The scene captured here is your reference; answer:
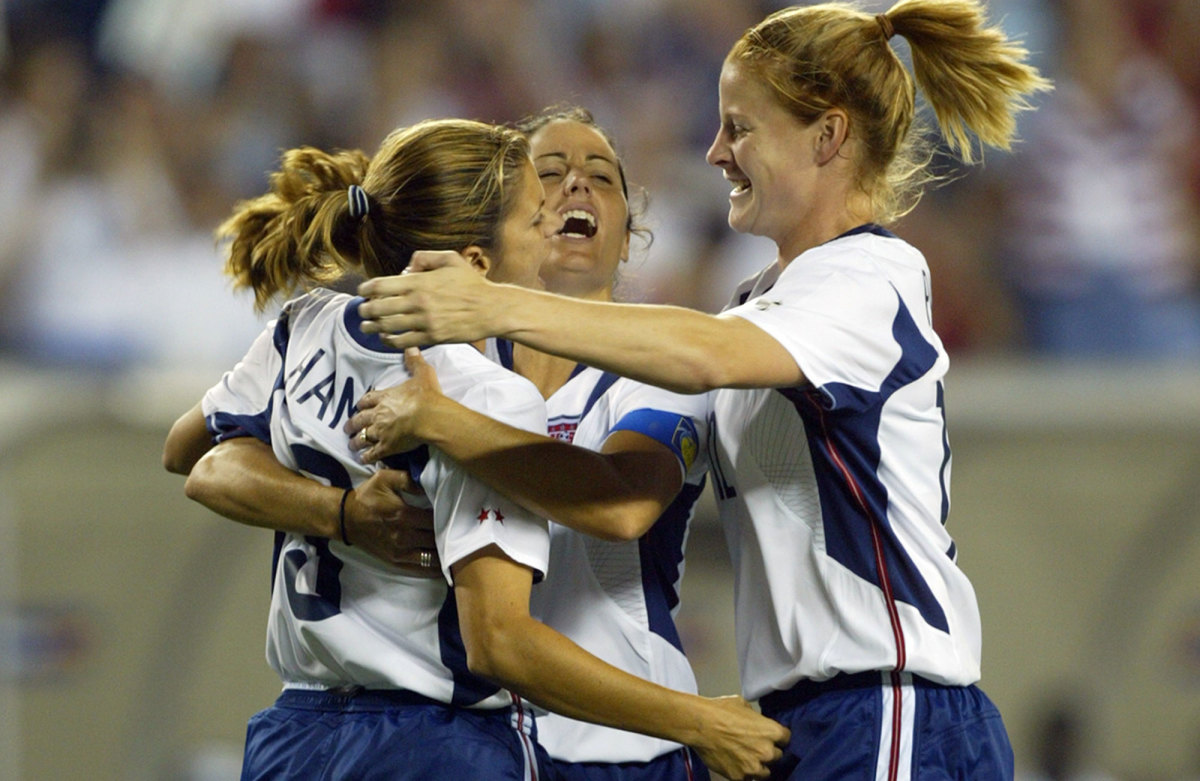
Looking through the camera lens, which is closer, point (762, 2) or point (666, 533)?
point (666, 533)

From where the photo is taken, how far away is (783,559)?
8.43 feet

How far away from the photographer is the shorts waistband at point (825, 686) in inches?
97.7

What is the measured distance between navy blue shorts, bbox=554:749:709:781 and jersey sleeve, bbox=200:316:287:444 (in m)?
0.82

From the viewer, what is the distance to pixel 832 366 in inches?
93.0

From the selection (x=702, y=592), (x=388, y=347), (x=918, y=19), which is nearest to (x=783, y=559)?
(x=388, y=347)

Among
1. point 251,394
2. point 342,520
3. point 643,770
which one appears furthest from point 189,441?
point 643,770

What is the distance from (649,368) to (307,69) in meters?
6.01

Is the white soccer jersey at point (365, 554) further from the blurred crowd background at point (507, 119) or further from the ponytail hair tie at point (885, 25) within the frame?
the blurred crowd background at point (507, 119)

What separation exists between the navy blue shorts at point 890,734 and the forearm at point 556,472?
42 centimetres

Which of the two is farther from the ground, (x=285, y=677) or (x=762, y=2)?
(x=762, y=2)

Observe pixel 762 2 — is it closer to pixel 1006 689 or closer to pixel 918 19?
pixel 1006 689

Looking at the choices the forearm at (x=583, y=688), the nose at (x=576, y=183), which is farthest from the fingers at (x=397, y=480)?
the nose at (x=576, y=183)

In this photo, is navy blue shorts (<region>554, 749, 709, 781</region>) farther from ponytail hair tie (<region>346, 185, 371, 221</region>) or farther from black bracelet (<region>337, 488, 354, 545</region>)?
ponytail hair tie (<region>346, 185, 371, 221</region>)

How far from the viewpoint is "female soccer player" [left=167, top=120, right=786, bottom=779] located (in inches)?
92.6
